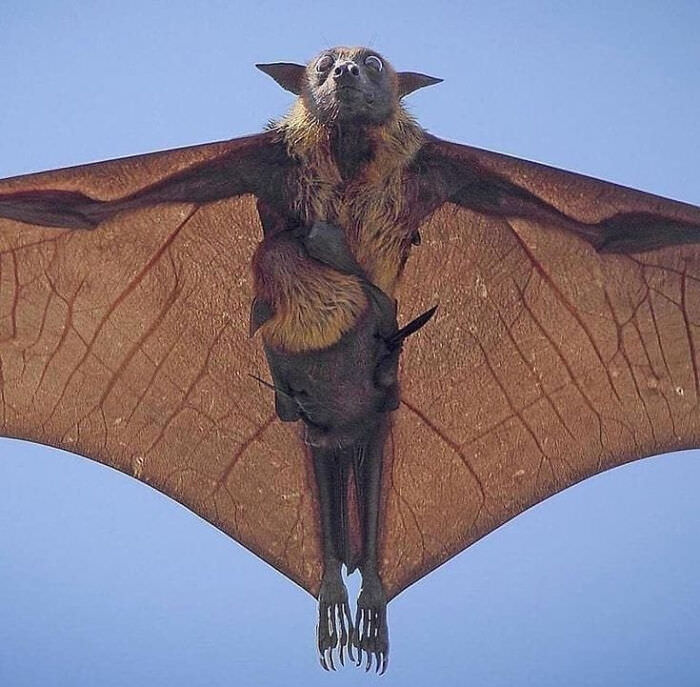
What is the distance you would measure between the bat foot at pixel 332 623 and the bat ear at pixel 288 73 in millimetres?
1122

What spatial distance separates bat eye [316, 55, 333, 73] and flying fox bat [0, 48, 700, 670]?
1 cm

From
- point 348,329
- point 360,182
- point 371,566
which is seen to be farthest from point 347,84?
point 371,566

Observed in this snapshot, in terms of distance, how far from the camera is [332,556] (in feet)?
10.5

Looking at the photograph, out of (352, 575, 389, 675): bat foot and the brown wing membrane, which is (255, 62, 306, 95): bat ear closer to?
the brown wing membrane

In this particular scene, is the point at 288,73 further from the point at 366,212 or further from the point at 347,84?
the point at 366,212

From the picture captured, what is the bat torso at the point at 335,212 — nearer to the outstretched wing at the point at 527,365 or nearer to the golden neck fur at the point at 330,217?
the golden neck fur at the point at 330,217

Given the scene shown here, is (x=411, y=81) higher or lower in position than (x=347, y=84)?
higher

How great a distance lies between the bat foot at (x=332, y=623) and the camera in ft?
10.1

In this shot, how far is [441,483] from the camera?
11.4 feet

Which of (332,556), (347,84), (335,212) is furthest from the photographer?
(332,556)

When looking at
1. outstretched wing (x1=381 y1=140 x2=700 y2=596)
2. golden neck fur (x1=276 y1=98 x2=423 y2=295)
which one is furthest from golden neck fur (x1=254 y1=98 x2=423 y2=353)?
outstretched wing (x1=381 y1=140 x2=700 y2=596)

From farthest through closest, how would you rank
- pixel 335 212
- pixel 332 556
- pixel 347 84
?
pixel 332 556 < pixel 335 212 < pixel 347 84

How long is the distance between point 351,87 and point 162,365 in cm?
95

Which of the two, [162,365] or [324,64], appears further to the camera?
[162,365]
